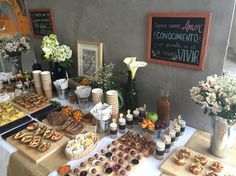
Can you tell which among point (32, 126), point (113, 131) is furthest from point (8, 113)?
point (113, 131)

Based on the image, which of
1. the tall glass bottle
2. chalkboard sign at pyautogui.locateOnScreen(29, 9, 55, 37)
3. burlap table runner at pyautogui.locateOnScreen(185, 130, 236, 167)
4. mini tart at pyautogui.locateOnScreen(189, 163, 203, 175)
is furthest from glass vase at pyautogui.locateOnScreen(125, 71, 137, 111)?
chalkboard sign at pyautogui.locateOnScreen(29, 9, 55, 37)

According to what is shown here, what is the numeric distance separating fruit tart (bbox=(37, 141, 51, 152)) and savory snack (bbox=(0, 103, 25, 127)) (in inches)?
14.5

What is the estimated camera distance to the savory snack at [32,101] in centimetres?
139

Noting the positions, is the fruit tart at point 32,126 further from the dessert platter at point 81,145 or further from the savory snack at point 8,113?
the dessert platter at point 81,145

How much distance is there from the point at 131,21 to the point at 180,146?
79cm

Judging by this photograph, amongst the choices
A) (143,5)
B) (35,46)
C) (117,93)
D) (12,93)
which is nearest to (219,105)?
(117,93)

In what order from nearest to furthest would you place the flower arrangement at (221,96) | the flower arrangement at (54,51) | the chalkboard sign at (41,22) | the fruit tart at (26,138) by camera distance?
the flower arrangement at (221,96) < the fruit tart at (26,138) < the flower arrangement at (54,51) < the chalkboard sign at (41,22)

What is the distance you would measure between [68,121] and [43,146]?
0.73ft

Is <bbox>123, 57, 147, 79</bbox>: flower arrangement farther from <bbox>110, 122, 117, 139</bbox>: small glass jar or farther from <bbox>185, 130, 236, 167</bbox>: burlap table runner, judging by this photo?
<bbox>185, 130, 236, 167</bbox>: burlap table runner

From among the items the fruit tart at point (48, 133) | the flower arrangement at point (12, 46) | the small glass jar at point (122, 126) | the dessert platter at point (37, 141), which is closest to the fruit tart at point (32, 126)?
A: the dessert platter at point (37, 141)

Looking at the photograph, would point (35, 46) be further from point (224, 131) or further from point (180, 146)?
point (224, 131)

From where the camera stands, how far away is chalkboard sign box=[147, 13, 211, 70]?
0.97m

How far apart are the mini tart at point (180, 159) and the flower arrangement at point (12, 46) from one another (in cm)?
172

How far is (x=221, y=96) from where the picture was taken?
0.83 meters
